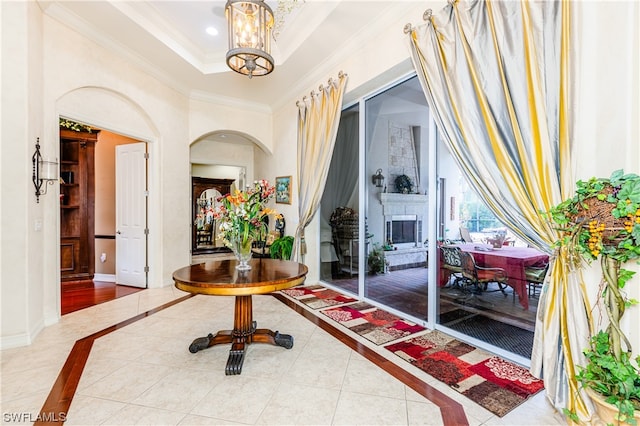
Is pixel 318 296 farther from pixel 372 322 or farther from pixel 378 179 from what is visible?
pixel 378 179

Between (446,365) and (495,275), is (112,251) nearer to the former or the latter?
(446,365)

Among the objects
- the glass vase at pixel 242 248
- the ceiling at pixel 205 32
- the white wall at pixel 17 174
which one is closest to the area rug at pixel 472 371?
the glass vase at pixel 242 248

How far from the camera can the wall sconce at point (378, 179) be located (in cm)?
438

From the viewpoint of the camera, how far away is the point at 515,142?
7.25ft

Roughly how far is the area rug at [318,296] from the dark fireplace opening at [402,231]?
1089mm

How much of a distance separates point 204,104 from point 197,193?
138 inches

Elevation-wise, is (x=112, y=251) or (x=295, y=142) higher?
(x=295, y=142)

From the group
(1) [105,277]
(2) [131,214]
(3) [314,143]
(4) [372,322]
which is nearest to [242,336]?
(4) [372,322]

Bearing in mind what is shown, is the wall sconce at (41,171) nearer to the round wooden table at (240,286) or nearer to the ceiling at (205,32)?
the ceiling at (205,32)

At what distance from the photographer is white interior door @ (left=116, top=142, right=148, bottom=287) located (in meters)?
5.07

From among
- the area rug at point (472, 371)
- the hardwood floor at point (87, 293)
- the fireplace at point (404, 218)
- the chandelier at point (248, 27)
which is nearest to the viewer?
the area rug at point (472, 371)

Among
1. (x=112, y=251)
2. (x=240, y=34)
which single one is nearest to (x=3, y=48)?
(x=240, y=34)

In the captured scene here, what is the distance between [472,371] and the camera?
7.80ft

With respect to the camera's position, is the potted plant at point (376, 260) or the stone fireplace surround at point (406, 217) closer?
the stone fireplace surround at point (406, 217)
